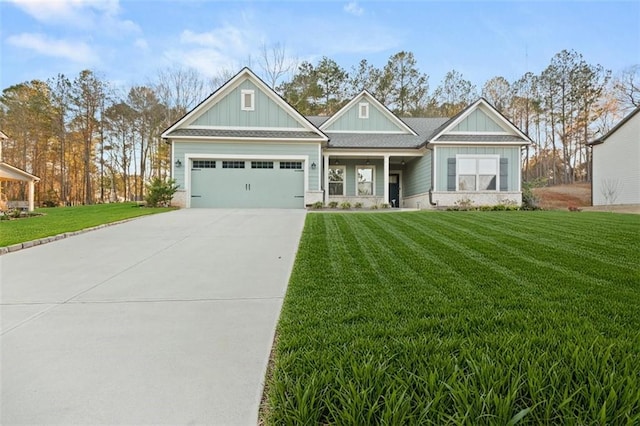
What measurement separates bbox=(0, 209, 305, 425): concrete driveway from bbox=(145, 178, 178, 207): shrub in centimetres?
859

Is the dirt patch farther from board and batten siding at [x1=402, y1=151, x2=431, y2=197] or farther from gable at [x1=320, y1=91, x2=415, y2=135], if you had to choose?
gable at [x1=320, y1=91, x2=415, y2=135]

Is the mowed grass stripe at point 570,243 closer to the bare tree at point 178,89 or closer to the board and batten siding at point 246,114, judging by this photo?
the board and batten siding at point 246,114

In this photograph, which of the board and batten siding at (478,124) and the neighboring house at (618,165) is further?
the neighboring house at (618,165)

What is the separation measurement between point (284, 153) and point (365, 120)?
5396 millimetres

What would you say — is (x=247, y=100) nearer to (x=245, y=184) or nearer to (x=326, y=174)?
(x=245, y=184)

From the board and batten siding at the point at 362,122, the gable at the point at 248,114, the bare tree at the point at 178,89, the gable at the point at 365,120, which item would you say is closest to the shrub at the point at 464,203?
the gable at the point at 365,120

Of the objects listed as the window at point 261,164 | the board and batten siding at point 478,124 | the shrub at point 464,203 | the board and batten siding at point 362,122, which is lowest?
the shrub at point 464,203

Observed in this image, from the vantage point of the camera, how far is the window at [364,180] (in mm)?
17406

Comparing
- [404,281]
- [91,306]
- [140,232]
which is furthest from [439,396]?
[140,232]

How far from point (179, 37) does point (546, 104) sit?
99.7 ft

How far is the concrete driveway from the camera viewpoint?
5.63 ft

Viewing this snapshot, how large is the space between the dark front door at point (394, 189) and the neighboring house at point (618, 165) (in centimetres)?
1103

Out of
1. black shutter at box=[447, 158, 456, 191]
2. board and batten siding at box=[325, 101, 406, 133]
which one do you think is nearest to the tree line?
board and batten siding at box=[325, 101, 406, 133]

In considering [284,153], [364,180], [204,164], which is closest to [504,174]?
[364,180]
